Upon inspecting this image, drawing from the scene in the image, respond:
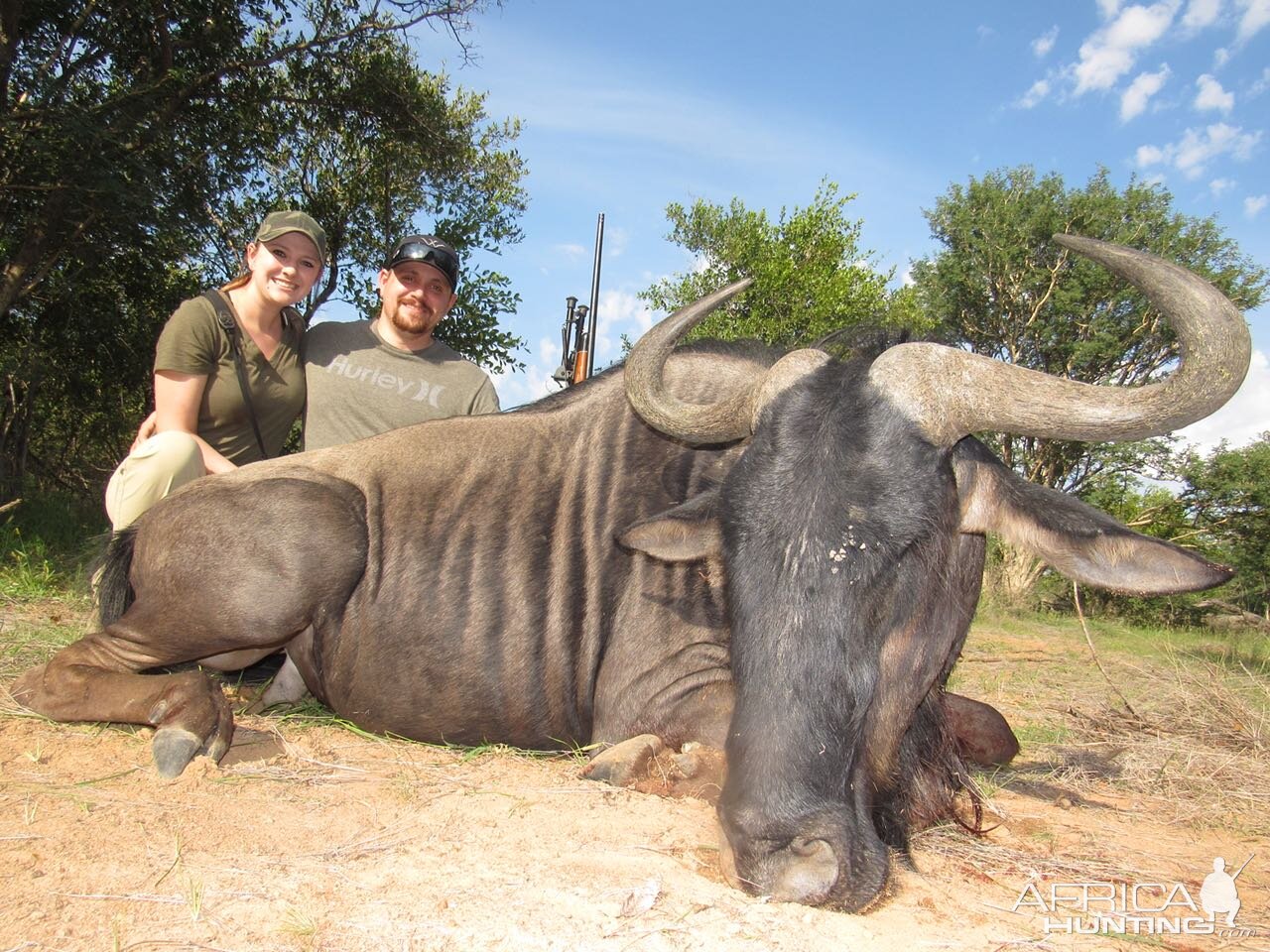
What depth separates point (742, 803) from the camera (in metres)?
2.29

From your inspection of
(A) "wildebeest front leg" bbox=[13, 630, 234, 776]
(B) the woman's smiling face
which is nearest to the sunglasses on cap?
(B) the woman's smiling face

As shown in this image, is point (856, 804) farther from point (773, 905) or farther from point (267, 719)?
point (267, 719)

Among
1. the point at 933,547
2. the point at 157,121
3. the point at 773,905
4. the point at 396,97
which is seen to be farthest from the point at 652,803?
the point at 396,97

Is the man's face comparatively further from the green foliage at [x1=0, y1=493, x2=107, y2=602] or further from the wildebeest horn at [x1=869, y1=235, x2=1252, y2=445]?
the wildebeest horn at [x1=869, y1=235, x2=1252, y2=445]

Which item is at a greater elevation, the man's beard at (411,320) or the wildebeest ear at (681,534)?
the man's beard at (411,320)

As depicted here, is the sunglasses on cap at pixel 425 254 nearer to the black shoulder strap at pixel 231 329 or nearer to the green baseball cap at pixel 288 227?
the green baseball cap at pixel 288 227

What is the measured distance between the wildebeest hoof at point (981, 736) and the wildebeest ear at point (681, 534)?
169cm

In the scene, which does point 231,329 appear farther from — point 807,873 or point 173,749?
point 807,873

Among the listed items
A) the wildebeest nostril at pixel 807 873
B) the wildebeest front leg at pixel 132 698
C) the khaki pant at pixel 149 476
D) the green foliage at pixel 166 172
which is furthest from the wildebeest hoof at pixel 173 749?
the green foliage at pixel 166 172

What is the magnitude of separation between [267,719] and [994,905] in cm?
301

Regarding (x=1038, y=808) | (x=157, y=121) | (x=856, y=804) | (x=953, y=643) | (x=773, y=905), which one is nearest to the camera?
(x=773, y=905)

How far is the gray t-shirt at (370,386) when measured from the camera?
520cm

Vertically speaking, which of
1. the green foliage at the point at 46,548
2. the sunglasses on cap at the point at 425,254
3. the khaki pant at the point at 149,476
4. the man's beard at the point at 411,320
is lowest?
the green foliage at the point at 46,548

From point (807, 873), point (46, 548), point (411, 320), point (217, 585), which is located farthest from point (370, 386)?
point (46, 548)
